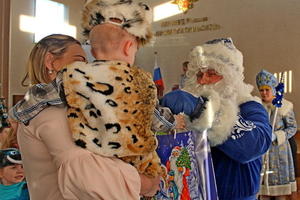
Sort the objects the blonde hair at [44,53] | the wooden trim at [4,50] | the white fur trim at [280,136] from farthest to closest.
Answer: the wooden trim at [4,50] → the white fur trim at [280,136] → the blonde hair at [44,53]

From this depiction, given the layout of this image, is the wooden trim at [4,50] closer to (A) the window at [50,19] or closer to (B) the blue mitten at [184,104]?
(A) the window at [50,19]

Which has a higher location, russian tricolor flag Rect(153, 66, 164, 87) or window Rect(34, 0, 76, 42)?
window Rect(34, 0, 76, 42)

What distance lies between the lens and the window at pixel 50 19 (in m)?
6.54

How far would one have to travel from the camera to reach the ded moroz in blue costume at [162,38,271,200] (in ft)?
4.57

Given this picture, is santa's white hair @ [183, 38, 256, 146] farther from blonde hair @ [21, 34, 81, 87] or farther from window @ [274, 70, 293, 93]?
window @ [274, 70, 293, 93]

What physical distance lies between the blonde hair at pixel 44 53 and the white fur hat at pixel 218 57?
68cm

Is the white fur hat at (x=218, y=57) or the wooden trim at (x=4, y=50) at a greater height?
the wooden trim at (x=4, y=50)

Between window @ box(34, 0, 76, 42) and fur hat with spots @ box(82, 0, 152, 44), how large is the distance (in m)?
5.91

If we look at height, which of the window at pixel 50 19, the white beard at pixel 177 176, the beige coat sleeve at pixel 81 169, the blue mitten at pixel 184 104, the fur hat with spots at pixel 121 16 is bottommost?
the white beard at pixel 177 176

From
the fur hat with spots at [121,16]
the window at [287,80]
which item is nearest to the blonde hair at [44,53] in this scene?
the fur hat with spots at [121,16]

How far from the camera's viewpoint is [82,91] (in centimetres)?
79

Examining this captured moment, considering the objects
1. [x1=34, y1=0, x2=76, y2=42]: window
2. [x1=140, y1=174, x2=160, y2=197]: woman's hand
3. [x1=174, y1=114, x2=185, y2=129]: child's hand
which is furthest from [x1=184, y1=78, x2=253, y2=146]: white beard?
[x1=34, y1=0, x2=76, y2=42]: window

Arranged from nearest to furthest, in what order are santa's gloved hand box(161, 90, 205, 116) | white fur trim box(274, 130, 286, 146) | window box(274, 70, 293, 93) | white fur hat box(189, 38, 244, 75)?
1. santa's gloved hand box(161, 90, 205, 116)
2. white fur hat box(189, 38, 244, 75)
3. white fur trim box(274, 130, 286, 146)
4. window box(274, 70, 293, 93)

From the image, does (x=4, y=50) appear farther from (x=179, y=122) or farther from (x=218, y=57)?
(x=179, y=122)
